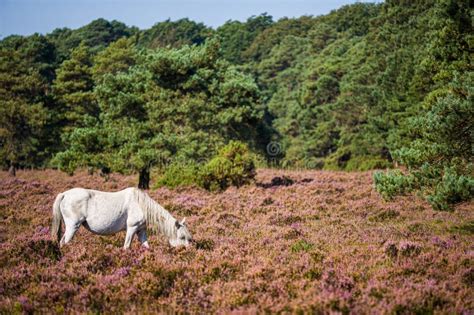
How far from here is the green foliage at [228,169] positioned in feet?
72.3

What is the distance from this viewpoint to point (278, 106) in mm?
75625

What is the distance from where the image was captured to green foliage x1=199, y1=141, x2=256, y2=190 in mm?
22031

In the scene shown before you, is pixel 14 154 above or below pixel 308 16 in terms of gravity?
below

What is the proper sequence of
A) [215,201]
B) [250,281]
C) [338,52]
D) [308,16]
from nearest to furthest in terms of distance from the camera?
[250,281] → [215,201] → [338,52] → [308,16]

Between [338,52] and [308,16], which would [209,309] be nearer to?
[338,52]

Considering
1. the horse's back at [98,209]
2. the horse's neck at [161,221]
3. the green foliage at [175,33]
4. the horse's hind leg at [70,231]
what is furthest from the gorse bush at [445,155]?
the green foliage at [175,33]

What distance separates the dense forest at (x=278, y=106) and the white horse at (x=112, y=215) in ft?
20.0

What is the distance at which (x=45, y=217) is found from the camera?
14.5 meters

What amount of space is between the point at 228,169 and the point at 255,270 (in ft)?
47.5

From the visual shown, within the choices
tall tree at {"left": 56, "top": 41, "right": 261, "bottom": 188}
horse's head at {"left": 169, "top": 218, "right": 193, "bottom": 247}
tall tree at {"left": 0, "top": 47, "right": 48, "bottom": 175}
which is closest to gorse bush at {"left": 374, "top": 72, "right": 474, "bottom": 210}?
horse's head at {"left": 169, "top": 218, "right": 193, "bottom": 247}

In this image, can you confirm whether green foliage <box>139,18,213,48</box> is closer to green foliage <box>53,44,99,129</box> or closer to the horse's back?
green foliage <box>53,44,99,129</box>

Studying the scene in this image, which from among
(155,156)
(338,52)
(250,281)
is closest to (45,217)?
(155,156)

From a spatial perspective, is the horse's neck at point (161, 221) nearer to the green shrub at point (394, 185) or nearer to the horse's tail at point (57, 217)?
the horse's tail at point (57, 217)

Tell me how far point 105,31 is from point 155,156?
99.1m
